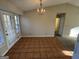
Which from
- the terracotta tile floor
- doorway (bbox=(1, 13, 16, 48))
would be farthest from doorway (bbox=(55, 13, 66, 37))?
doorway (bbox=(1, 13, 16, 48))

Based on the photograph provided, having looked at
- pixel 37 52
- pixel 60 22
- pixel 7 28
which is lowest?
pixel 37 52

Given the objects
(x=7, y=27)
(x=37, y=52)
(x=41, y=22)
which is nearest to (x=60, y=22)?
(x=41, y=22)

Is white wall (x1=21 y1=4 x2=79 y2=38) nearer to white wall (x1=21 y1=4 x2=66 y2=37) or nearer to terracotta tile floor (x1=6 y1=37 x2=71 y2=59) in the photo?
white wall (x1=21 y1=4 x2=66 y2=37)

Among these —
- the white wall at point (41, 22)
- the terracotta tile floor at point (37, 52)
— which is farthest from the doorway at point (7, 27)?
the white wall at point (41, 22)

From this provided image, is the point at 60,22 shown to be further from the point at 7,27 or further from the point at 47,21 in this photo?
the point at 7,27

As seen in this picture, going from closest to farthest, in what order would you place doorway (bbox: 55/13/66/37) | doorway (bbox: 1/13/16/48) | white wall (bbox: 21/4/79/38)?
1. doorway (bbox: 1/13/16/48)
2. white wall (bbox: 21/4/79/38)
3. doorway (bbox: 55/13/66/37)

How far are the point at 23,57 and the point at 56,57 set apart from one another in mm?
1384

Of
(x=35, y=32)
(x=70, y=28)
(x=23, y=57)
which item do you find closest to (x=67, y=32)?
(x=70, y=28)

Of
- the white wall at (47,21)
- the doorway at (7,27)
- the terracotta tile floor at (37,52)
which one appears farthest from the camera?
the white wall at (47,21)

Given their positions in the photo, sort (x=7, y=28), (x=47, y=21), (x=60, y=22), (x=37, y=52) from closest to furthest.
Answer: (x=37, y=52) → (x=7, y=28) → (x=47, y=21) → (x=60, y=22)

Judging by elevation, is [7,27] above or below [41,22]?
below

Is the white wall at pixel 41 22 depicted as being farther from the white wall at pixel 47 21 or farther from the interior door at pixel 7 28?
the interior door at pixel 7 28

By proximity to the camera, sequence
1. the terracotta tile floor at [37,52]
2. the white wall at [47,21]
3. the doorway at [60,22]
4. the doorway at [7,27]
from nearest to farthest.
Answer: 1. the terracotta tile floor at [37,52]
2. the doorway at [7,27]
3. the white wall at [47,21]
4. the doorway at [60,22]

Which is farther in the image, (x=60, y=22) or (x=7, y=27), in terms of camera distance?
(x=60, y=22)
